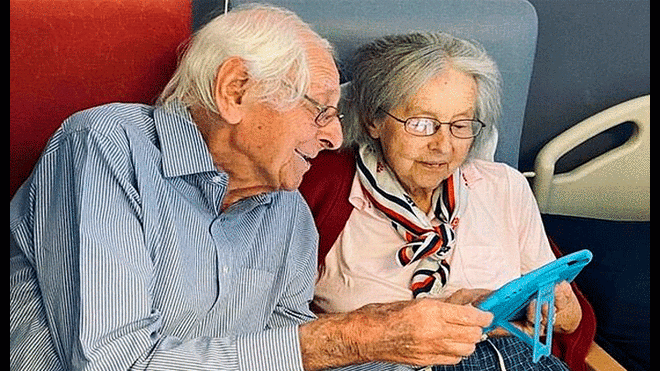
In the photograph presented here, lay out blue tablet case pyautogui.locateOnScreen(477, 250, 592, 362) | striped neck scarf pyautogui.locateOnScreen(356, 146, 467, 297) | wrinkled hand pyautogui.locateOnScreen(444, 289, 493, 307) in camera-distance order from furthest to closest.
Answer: striped neck scarf pyautogui.locateOnScreen(356, 146, 467, 297)
wrinkled hand pyautogui.locateOnScreen(444, 289, 493, 307)
blue tablet case pyautogui.locateOnScreen(477, 250, 592, 362)

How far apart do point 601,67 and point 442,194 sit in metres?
0.92

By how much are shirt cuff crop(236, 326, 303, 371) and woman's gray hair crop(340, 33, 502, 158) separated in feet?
2.09

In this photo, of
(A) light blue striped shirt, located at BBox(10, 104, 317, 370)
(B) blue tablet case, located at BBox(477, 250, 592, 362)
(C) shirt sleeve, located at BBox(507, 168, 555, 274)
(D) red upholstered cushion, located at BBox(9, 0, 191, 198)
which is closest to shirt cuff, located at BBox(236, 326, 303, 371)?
(A) light blue striped shirt, located at BBox(10, 104, 317, 370)

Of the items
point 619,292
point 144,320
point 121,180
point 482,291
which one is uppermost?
point 121,180

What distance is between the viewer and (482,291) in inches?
71.9

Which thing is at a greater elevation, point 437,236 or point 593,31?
point 593,31

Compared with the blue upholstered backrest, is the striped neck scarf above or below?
below

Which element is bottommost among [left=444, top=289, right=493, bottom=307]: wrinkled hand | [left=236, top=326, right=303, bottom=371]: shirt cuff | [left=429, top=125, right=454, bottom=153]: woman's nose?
[left=444, top=289, right=493, bottom=307]: wrinkled hand

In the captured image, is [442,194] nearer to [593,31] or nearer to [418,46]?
[418,46]

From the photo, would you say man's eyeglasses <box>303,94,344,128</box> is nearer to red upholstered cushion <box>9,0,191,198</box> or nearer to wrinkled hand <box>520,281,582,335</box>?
red upholstered cushion <box>9,0,191,198</box>

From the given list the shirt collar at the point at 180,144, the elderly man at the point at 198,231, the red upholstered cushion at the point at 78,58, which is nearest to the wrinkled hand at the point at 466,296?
the elderly man at the point at 198,231

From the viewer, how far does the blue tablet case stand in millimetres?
1510

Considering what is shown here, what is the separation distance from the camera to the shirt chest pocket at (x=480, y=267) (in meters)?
1.99

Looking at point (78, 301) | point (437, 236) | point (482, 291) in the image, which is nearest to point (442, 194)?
point (437, 236)
